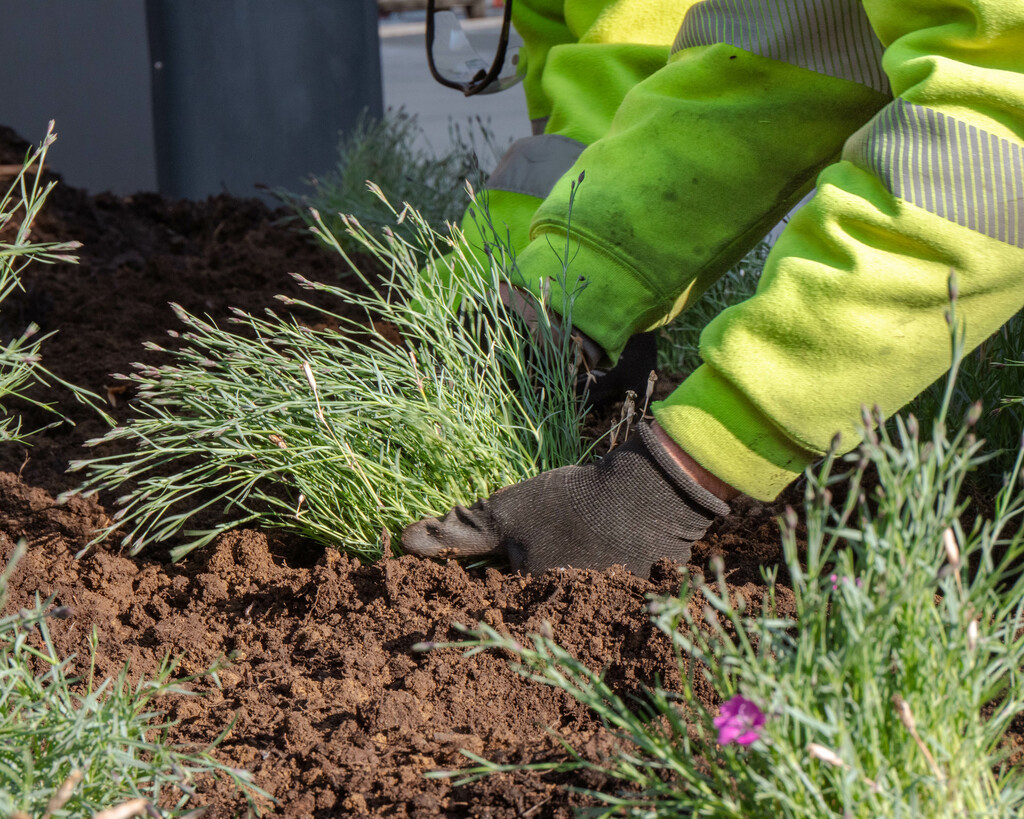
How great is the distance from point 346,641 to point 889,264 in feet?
2.66

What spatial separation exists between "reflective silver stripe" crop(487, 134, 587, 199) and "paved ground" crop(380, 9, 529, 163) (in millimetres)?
2385

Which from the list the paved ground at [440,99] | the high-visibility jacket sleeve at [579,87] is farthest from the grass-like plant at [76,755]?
the paved ground at [440,99]

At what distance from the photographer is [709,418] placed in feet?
4.59

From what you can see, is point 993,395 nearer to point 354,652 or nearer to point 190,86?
point 354,652

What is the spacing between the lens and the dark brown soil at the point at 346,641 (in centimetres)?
104

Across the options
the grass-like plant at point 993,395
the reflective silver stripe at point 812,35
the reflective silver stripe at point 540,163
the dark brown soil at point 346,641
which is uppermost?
the reflective silver stripe at point 812,35

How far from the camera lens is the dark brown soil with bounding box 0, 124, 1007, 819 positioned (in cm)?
104

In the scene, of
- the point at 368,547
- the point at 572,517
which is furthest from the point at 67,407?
the point at 572,517

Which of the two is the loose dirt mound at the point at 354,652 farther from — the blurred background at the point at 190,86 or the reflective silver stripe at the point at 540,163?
the blurred background at the point at 190,86

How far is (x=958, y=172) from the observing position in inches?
48.7

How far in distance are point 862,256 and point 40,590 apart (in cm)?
118

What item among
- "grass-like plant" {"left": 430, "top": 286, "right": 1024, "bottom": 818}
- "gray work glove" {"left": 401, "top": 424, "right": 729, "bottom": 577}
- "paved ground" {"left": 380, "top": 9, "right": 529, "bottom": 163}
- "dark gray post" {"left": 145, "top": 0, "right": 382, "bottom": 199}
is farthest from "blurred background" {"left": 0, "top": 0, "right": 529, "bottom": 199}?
"grass-like plant" {"left": 430, "top": 286, "right": 1024, "bottom": 818}

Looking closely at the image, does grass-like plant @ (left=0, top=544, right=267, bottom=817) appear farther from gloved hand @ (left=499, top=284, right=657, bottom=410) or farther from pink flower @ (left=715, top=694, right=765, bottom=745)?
gloved hand @ (left=499, top=284, right=657, bottom=410)

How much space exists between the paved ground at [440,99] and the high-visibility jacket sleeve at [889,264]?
3.35m
